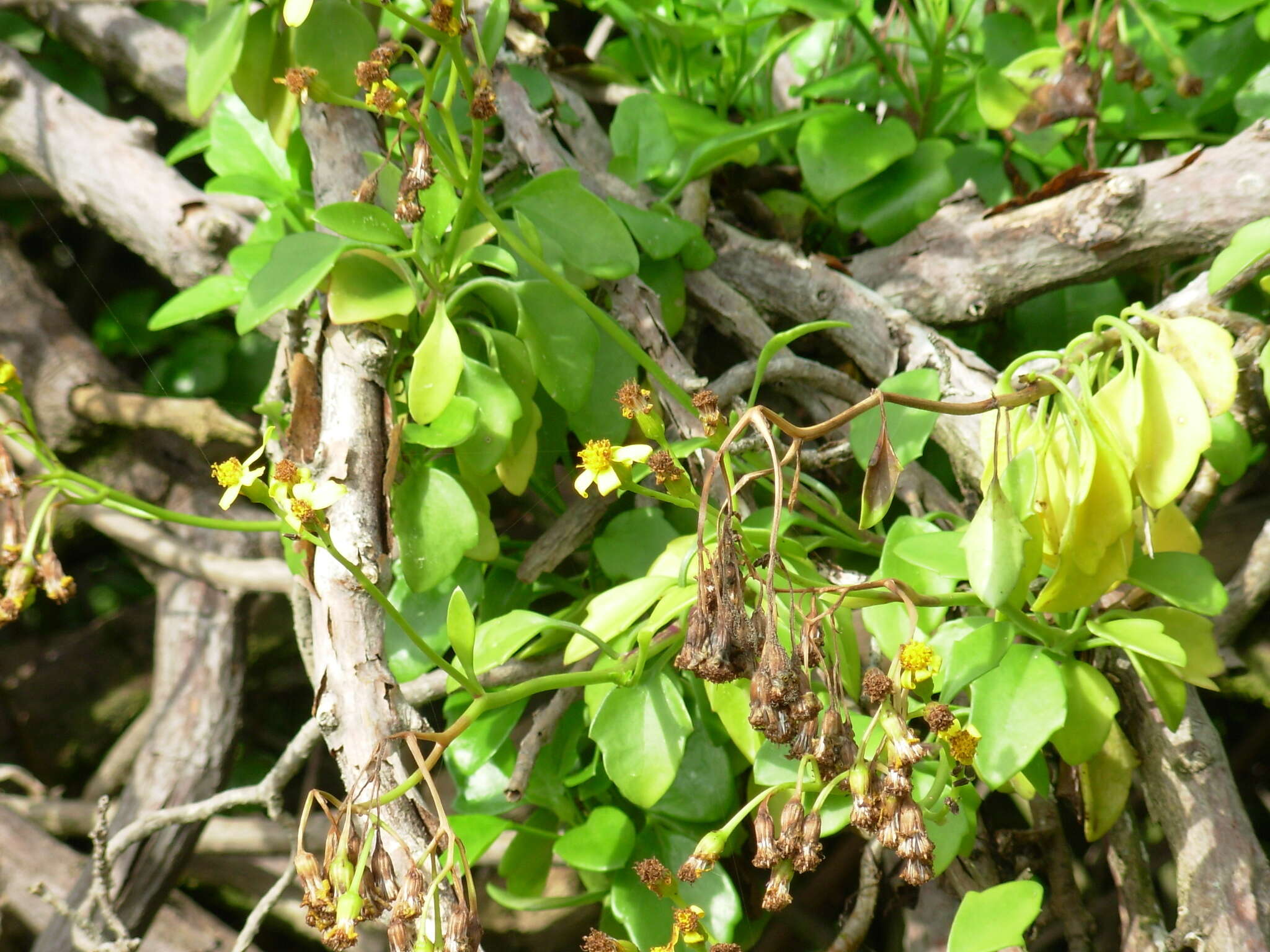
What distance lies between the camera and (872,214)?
114 cm

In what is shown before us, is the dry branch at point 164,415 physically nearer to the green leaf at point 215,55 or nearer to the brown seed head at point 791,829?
the green leaf at point 215,55

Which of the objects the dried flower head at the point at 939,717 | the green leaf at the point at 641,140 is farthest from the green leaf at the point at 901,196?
the dried flower head at the point at 939,717

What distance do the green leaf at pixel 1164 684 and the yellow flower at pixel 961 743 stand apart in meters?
0.20

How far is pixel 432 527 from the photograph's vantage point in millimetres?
851

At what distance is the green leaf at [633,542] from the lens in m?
0.94

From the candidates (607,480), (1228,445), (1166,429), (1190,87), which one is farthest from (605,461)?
(1190,87)

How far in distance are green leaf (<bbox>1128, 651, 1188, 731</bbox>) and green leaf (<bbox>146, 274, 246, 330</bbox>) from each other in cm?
93

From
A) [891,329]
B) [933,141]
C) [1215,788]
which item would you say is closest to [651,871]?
[1215,788]

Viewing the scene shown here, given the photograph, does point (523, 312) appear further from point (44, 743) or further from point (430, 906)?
point (44, 743)

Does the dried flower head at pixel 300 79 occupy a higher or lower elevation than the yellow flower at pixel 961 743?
higher

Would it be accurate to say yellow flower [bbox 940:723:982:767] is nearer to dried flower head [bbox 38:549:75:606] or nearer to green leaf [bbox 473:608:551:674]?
green leaf [bbox 473:608:551:674]

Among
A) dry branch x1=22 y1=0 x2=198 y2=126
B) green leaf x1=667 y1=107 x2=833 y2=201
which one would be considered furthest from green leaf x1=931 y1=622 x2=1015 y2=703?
dry branch x1=22 y1=0 x2=198 y2=126

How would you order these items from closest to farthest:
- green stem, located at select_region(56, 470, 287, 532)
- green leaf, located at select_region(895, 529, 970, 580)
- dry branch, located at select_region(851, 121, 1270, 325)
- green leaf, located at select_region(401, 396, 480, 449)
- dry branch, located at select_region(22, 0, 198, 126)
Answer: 1. green leaf, located at select_region(895, 529, 970, 580)
2. green leaf, located at select_region(401, 396, 480, 449)
3. green stem, located at select_region(56, 470, 287, 532)
4. dry branch, located at select_region(851, 121, 1270, 325)
5. dry branch, located at select_region(22, 0, 198, 126)

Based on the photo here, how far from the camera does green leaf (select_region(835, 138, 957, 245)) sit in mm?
1122
